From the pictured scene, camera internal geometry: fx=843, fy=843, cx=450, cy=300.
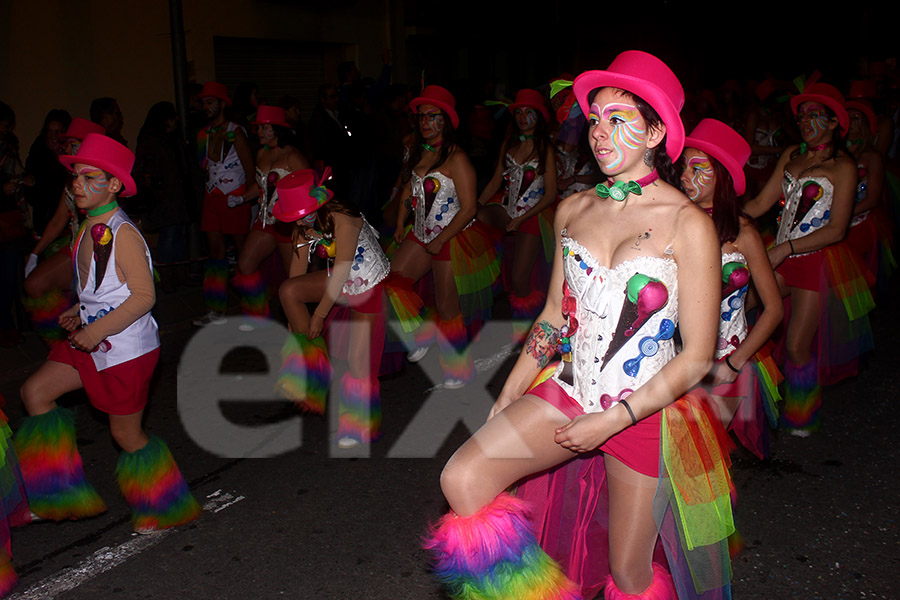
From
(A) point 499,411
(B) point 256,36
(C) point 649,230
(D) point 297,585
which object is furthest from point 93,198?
(B) point 256,36

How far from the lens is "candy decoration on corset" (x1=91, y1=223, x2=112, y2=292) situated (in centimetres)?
420

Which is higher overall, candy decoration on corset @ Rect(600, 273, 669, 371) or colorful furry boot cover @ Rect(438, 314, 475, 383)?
candy decoration on corset @ Rect(600, 273, 669, 371)

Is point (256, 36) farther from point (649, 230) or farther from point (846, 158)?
point (649, 230)

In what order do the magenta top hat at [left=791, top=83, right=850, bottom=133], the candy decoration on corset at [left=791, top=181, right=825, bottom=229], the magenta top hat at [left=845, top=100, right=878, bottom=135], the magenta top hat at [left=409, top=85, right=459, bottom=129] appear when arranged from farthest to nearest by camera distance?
the magenta top hat at [left=845, top=100, right=878, bottom=135]
the magenta top hat at [left=409, top=85, right=459, bottom=129]
the candy decoration on corset at [left=791, top=181, right=825, bottom=229]
the magenta top hat at [left=791, top=83, right=850, bottom=133]

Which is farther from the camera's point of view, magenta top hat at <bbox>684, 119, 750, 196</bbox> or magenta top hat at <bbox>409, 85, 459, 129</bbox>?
magenta top hat at <bbox>409, 85, 459, 129</bbox>

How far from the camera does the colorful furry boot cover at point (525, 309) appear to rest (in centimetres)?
755

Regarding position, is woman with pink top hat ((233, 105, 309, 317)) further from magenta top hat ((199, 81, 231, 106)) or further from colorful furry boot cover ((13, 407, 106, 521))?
colorful furry boot cover ((13, 407, 106, 521))

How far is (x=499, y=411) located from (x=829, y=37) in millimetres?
33692

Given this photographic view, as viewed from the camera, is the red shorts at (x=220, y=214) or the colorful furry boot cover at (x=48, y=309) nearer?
the colorful furry boot cover at (x=48, y=309)

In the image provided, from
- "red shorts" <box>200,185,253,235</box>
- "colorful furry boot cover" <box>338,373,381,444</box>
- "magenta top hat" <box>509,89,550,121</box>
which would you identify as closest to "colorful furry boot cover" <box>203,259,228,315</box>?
"red shorts" <box>200,185,253,235</box>

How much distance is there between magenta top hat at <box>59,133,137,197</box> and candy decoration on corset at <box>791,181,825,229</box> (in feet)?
13.2

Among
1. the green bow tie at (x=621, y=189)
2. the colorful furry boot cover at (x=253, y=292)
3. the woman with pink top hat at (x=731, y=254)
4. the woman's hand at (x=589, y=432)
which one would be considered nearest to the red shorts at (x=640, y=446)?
the woman's hand at (x=589, y=432)

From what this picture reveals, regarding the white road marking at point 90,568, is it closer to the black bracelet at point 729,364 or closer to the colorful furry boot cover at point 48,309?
the colorful furry boot cover at point 48,309

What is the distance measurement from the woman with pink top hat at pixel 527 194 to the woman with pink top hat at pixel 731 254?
3151 millimetres
